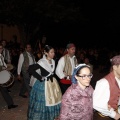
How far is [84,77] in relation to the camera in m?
3.29

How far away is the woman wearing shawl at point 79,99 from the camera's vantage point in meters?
3.28

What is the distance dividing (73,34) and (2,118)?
29.8 m

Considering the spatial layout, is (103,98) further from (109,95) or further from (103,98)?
(109,95)

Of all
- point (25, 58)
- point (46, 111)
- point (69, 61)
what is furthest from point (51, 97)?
point (25, 58)

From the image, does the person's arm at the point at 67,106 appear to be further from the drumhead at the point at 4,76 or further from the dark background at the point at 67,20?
the dark background at the point at 67,20

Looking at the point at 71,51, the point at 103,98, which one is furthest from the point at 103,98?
the point at 71,51

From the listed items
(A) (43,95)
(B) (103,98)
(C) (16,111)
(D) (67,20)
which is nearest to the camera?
(B) (103,98)

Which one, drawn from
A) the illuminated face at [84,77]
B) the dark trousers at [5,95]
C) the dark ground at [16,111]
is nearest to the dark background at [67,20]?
the dark ground at [16,111]

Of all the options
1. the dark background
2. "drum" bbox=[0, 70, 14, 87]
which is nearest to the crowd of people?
"drum" bbox=[0, 70, 14, 87]

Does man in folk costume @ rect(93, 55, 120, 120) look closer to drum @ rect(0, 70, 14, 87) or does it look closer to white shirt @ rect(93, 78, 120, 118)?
white shirt @ rect(93, 78, 120, 118)

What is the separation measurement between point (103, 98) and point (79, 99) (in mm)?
279

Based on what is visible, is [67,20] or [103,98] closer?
[103,98]

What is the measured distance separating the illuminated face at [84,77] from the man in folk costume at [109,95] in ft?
0.43

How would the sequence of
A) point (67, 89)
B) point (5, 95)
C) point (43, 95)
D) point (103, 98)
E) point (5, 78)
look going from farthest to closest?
point (5, 78), point (5, 95), point (43, 95), point (67, 89), point (103, 98)
